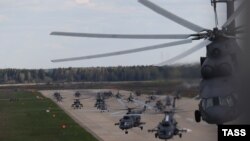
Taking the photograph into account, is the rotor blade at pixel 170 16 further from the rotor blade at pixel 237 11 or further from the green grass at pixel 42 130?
the green grass at pixel 42 130

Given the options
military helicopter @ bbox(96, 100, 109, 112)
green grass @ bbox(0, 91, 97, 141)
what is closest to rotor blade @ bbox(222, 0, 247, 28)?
green grass @ bbox(0, 91, 97, 141)

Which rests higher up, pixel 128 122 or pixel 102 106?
pixel 102 106

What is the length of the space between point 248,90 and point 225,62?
1.20 metres

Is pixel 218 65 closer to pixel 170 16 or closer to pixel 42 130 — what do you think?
pixel 170 16

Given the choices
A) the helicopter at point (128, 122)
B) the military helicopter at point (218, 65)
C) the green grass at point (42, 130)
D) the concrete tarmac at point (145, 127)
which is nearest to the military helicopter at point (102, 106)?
the concrete tarmac at point (145, 127)

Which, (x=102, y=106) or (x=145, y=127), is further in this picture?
→ (x=102, y=106)

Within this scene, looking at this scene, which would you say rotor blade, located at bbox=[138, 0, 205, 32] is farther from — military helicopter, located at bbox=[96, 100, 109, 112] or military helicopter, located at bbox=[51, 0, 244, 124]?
military helicopter, located at bbox=[96, 100, 109, 112]

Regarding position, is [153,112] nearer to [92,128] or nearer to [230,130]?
[92,128]

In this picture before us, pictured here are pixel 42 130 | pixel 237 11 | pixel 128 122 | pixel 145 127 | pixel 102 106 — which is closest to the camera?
pixel 237 11

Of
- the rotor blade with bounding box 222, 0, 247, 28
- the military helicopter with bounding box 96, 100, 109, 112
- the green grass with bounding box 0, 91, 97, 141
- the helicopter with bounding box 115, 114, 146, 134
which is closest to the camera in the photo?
the rotor blade with bounding box 222, 0, 247, 28

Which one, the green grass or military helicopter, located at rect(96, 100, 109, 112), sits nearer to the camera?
the green grass

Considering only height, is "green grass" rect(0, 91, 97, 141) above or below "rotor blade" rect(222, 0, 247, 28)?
below

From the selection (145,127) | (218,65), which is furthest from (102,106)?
(218,65)

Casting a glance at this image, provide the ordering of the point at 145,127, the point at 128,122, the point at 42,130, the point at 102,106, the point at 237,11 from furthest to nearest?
the point at 102,106, the point at 145,127, the point at 42,130, the point at 128,122, the point at 237,11
